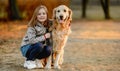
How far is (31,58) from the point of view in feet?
31.3

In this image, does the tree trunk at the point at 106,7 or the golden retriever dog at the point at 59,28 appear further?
the tree trunk at the point at 106,7

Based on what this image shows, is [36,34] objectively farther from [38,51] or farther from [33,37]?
[38,51]

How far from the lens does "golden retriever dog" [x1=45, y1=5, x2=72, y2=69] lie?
30.4 ft

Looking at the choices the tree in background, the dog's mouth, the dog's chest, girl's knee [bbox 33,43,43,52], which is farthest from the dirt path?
the tree in background

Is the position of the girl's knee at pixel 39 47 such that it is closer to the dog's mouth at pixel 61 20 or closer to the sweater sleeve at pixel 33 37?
the sweater sleeve at pixel 33 37

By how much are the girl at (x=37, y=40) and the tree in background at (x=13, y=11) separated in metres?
17.0

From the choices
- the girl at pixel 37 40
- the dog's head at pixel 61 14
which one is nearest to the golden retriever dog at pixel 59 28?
the dog's head at pixel 61 14

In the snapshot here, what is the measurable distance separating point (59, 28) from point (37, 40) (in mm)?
498

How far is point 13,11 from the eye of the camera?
27.2m

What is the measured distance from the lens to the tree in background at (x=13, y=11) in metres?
26.8

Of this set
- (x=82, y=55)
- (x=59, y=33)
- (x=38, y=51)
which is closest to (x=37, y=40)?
(x=38, y=51)

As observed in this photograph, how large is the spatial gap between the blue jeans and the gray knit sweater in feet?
0.33

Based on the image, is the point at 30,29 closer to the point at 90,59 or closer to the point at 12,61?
the point at 12,61

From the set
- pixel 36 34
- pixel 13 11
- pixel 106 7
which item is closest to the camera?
pixel 36 34
